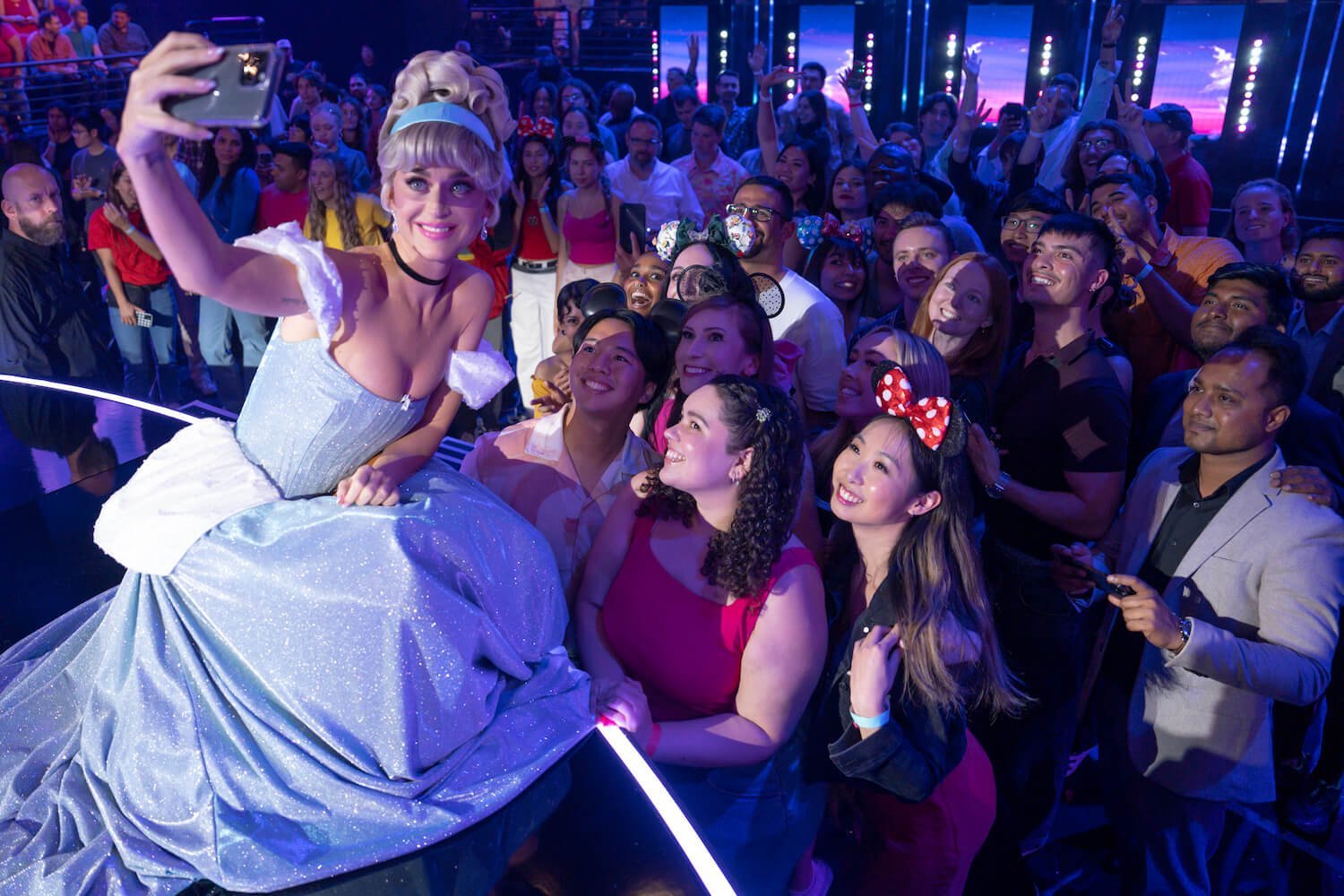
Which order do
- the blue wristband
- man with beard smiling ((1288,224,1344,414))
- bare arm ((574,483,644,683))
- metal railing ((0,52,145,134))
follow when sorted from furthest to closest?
metal railing ((0,52,145,134))
man with beard smiling ((1288,224,1344,414))
bare arm ((574,483,644,683))
the blue wristband

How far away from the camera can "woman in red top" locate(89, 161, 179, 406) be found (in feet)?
17.0

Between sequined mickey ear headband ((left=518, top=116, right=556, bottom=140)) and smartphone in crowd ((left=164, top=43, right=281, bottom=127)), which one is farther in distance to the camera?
sequined mickey ear headband ((left=518, top=116, right=556, bottom=140))

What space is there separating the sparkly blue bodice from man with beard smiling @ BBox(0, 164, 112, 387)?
3.21 metres

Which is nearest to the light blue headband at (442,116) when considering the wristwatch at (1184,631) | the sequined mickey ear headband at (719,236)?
the sequined mickey ear headband at (719,236)

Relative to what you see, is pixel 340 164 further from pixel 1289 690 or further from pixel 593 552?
pixel 1289 690

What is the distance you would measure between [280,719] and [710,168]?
15.9ft

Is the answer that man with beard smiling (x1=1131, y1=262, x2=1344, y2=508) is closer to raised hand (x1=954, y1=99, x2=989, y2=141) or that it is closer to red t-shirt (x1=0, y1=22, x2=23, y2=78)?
raised hand (x1=954, y1=99, x2=989, y2=141)

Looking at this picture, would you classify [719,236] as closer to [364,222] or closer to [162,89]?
[162,89]

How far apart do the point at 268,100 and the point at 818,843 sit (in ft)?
5.26

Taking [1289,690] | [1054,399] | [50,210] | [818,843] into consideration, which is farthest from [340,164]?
[1289,690]

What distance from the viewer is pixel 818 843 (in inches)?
75.5

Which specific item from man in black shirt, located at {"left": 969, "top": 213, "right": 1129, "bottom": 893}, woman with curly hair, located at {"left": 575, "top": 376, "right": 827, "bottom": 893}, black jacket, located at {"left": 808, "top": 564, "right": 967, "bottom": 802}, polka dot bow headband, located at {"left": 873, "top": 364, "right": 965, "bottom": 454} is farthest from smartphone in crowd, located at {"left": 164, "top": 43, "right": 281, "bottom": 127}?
man in black shirt, located at {"left": 969, "top": 213, "right": 1129, "bottom": 893}

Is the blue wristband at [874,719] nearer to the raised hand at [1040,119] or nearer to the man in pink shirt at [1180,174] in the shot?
the man in pink shirt at [1180,174]

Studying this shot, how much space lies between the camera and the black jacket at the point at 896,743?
171cm
